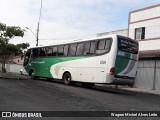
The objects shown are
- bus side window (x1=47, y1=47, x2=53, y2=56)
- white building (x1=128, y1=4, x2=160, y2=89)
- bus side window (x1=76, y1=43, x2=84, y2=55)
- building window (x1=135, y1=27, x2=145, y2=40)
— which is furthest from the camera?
building window (x1=135, y1=27, x2=145, y2=40)

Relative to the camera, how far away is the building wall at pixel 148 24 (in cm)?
2867

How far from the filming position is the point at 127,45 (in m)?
18.8

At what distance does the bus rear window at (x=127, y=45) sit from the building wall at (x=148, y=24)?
950 centimetres

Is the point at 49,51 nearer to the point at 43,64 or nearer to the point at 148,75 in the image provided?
the point at 43,64

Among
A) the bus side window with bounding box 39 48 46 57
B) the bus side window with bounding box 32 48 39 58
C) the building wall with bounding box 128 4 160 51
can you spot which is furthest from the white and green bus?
the building wall with bounding box 128 4 160 51

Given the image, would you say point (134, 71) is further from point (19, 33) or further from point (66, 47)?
point (19, 33)

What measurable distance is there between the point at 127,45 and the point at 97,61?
2.14 meters

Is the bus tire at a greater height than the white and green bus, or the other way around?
the white and green bus

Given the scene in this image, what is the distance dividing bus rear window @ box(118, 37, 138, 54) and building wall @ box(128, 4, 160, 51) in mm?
9495

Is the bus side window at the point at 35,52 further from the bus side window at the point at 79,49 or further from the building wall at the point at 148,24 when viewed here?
the building wall at the point at 148,24

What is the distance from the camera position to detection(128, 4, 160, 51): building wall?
28.7 m

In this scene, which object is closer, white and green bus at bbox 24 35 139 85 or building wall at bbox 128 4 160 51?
white and green bus at bbox 24 35 139 85

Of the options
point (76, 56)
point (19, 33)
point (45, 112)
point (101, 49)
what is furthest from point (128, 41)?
point (19, 33)

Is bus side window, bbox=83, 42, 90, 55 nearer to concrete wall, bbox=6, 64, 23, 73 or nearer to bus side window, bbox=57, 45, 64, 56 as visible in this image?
bus side window, bbox=57, 45, 64, 56
